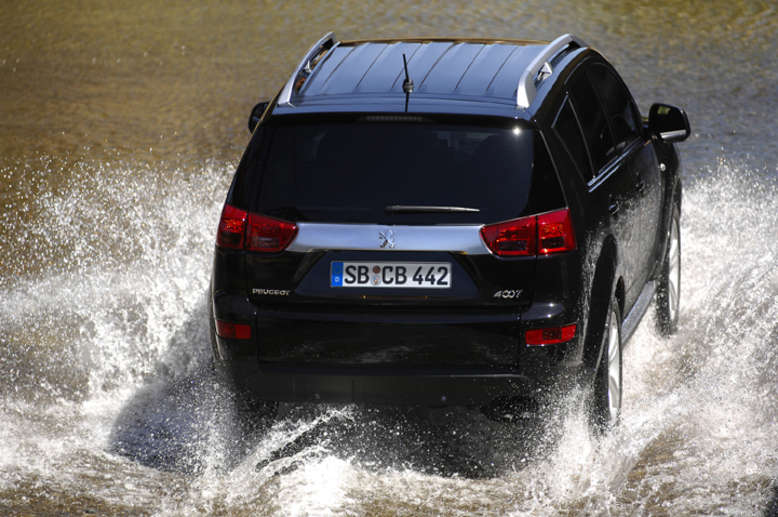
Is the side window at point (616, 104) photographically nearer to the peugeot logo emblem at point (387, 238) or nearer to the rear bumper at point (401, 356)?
the rear bumper at point (401, 356)

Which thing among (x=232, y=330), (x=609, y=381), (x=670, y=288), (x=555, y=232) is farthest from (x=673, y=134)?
(x=232, y=330)

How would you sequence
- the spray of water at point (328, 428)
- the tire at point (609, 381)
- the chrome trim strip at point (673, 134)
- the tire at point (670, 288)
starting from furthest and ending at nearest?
the tire at point (670, 288) < the chrome trim strip at point (673, 134) < the tire at point (609, 381) < the spray of water at point (328, 428)

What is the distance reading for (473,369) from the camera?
495 cm

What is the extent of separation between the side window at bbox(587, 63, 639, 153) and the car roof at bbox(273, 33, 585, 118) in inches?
15.1

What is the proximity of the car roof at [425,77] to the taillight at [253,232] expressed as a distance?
51 cm

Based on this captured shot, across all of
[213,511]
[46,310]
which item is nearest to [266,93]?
[46,310]

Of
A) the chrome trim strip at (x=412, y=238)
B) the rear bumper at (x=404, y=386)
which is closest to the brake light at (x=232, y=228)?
the chrome trim strip at (x=412, y=238)

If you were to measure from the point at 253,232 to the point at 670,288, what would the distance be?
3516mm

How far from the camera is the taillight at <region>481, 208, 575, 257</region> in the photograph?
190 inches

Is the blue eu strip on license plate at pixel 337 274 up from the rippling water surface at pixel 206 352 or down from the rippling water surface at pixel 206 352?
up

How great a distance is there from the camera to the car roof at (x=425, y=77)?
512cm

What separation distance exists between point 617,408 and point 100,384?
2913mm

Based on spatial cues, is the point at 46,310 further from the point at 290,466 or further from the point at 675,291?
the point at 675,291

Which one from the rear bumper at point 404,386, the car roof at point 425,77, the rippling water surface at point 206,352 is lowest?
the rippling water surface at point 206,352
